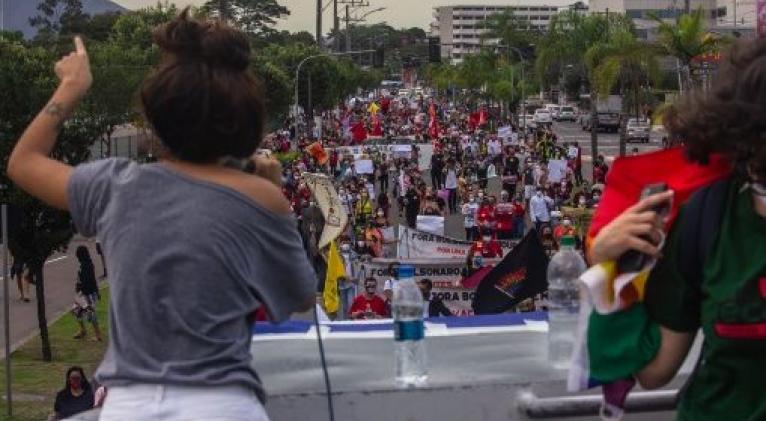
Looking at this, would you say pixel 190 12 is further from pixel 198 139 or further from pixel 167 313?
pixel 167 313

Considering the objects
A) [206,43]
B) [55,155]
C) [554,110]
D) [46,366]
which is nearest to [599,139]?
[554,110]

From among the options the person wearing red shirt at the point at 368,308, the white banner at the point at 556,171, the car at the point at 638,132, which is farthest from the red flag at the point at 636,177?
the car at the point at 638,132

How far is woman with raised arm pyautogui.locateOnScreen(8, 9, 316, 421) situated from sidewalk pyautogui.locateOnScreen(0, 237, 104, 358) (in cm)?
1681

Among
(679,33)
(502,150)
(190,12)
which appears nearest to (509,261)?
(190,12)

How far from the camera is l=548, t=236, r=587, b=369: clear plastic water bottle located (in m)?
3.90

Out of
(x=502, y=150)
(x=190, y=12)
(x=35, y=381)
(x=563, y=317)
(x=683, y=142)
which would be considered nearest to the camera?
(x=683, y=142)

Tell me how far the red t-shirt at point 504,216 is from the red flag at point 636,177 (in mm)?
23938

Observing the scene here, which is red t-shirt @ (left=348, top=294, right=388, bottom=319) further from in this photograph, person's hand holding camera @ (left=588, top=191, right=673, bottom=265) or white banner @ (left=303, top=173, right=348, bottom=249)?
person's hand holding camera @ (left=588, top=191, right=673, bottom=265)

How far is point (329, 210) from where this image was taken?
17.8m

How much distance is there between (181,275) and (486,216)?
24.1 m

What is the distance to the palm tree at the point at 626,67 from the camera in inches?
1380

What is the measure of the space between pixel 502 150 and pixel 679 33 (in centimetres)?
1369

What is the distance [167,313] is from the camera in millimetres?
2537

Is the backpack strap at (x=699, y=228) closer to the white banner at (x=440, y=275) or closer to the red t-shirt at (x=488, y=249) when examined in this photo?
the white banner at (x=440, y=275)
